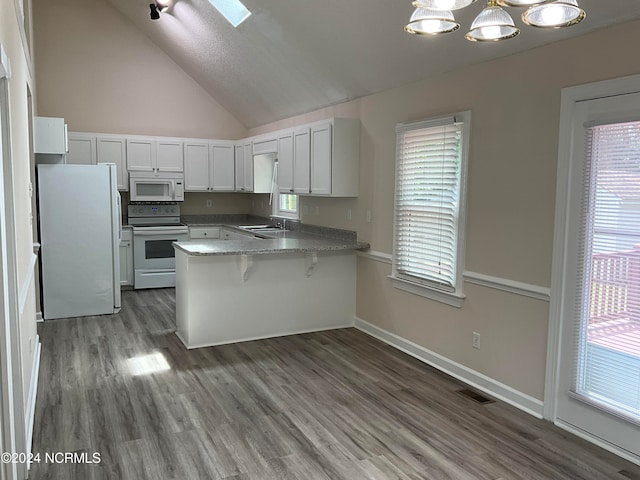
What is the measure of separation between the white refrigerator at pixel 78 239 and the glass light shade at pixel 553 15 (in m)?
4.92

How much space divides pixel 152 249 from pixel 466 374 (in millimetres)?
4817

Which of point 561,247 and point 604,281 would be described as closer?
point 604,281

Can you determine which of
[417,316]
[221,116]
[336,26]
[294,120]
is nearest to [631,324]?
[417,316]

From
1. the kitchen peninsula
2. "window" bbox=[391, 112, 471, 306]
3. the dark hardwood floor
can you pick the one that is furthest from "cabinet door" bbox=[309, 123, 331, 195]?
the dark hardwood floor

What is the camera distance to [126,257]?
23.1ft

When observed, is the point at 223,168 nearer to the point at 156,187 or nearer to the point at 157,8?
the point at 156,187

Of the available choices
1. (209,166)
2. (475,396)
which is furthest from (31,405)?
(209,166)

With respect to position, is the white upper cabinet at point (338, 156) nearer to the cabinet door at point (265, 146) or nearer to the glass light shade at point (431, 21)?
the cabinet door at point (265, 146)

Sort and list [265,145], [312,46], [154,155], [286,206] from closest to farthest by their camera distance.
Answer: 1. [312,46]
2. [265,145]
3. [286,206]
4. [154,155]

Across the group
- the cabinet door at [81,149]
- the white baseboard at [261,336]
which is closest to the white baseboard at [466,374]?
the white baseboard at [261,336]

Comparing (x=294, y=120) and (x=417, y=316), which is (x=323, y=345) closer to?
(x=417, y=316)

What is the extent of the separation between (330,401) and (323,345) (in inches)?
48.5

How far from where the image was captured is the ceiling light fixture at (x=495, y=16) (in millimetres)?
1818

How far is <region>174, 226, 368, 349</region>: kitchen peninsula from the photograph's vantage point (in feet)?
15.2
